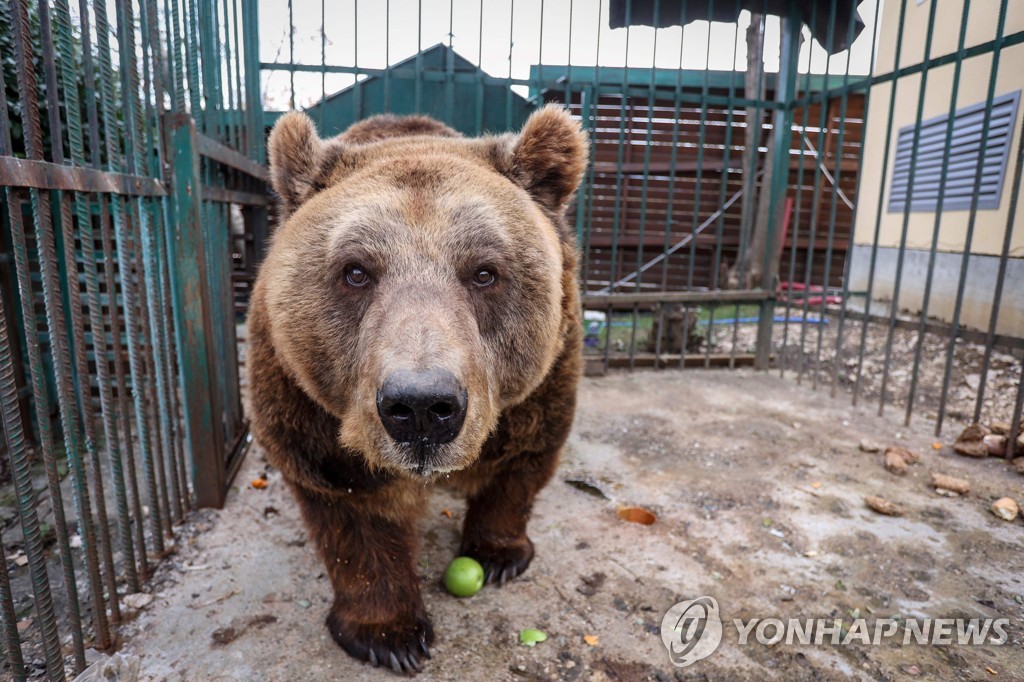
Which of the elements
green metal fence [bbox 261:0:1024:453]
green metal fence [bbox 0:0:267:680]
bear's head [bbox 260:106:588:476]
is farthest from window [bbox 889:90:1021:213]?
green metal fence [bbox 0:0:267:680]

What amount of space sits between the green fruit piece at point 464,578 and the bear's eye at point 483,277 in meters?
1.33

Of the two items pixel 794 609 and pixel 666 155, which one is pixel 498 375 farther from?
pixel 666 155

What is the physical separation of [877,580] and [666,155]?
9960mm

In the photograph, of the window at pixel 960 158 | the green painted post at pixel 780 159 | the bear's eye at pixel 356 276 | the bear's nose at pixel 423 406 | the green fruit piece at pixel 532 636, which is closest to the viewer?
the bear's nose at pixel 423 406

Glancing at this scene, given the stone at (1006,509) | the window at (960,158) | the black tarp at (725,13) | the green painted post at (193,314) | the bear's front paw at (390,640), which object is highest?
the black tarp at (725,13)

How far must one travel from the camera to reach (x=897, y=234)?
8.43 m

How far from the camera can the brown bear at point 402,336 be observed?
1816 mm

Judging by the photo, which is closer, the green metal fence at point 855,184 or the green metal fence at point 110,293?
the green metal fence at point 110,293

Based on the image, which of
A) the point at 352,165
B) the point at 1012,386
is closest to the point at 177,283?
the point at 352,165

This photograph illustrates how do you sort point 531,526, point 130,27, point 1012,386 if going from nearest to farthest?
point 130,27, point 531,526, point 1012,386

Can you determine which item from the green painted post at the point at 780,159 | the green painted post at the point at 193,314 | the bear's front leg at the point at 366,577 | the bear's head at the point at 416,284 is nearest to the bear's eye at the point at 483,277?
the bear's head at the point at 416,284

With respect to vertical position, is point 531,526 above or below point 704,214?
below

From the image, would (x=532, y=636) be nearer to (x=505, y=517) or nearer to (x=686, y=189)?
(x=505, y=517)

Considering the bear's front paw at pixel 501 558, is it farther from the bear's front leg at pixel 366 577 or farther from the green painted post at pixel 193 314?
the green painted post at pixel 193 314
